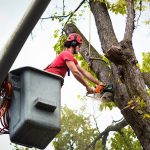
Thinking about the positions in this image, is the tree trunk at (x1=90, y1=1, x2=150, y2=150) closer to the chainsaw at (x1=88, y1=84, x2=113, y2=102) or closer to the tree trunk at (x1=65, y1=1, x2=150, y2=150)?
the tree trunk at (x1=65, y1=1, x2=150, y2=150)

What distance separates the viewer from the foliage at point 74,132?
85.3 feet

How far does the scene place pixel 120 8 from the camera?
8766 millimetres

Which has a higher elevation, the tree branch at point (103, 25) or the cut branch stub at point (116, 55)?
the tree branch at point (103, 25)

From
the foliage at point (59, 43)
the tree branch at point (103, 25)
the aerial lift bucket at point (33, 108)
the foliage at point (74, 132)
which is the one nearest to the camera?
the aerial lift bucket at point (33, 108)

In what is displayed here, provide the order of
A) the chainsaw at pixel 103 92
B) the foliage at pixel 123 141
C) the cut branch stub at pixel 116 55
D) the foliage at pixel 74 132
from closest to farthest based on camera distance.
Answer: the cut branch stub at pixel 116 55
the chainsaw at pixel 103 92
the foliage at pixel 123 141
the foliage at pixel 74 132

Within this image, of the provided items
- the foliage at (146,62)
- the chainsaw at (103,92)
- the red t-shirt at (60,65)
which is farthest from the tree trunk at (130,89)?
the foliage at (146,62)

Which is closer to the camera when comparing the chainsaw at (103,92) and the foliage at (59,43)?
the chainsaw at (103,92)

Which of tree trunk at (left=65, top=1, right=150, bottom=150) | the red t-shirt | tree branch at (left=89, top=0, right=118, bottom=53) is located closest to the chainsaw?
tree trunk at (left=65, top=1, right=150, bottom=150)

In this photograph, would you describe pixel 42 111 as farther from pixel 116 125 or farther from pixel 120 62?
pixel 116 125

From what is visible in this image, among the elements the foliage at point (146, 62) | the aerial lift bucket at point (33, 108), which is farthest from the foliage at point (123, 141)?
the aerial lift bucket at point (33, 108)

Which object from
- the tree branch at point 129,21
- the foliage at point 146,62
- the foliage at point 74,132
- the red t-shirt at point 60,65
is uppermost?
the tree branch at point 129,21

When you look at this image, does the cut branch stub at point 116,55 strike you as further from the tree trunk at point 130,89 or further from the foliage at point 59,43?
the foliage at point 59,43

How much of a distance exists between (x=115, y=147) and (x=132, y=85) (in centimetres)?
773

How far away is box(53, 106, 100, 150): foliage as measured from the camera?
25984 millimetres
